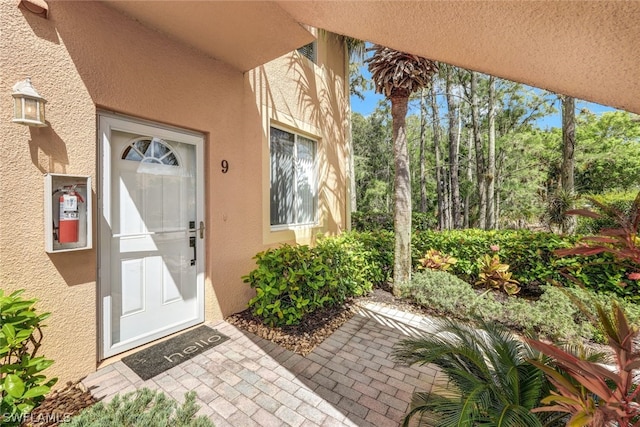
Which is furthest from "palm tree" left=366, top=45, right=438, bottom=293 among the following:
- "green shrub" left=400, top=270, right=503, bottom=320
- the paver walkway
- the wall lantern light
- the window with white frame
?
the wall lantern light

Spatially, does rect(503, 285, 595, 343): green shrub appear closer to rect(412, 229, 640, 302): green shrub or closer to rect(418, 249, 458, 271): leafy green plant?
rect(412, 229, 640, 302): green shrub

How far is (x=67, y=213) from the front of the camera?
2.32 metres

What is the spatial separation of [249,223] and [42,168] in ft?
7.70

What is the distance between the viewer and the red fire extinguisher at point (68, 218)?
2.30 metres

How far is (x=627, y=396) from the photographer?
1136mm

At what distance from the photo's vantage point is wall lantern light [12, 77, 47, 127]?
205 centimetres

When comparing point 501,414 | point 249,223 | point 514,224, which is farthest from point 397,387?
point 514,224

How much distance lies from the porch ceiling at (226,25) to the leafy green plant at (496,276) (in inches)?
198

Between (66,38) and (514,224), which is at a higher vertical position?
(66,38)

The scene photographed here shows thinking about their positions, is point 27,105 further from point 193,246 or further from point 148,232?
point 193,246

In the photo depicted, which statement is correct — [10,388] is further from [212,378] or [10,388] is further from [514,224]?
→ [514,224]

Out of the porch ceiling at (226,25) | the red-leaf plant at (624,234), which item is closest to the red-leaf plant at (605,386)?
the red-leaf plant at (624,234)

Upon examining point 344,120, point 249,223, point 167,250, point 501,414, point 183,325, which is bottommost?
point 183,325

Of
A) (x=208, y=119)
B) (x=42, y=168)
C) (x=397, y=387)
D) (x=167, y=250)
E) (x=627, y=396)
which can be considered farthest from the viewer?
(x=208, y=119)
